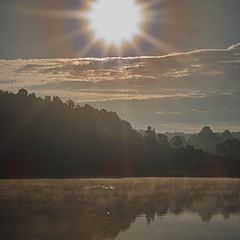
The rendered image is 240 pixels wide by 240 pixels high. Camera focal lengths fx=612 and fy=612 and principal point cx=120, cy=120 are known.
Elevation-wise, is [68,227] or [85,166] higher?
[85,166]

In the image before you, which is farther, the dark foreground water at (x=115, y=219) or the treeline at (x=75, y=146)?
the treeline at (x=75, y=146)

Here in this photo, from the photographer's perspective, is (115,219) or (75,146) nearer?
(115,219)

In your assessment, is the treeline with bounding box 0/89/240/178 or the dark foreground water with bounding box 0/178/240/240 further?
the treeline with bounding box 0/89/240/178

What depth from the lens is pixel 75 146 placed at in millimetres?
148750

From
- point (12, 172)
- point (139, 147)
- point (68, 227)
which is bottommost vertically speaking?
point (68, 227)

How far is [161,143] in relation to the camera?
18862cm

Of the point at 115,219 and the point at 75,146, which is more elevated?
the point at 75,146

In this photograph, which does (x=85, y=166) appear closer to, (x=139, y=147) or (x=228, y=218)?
(x=139, y=147)

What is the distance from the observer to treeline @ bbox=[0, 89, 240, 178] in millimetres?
138375

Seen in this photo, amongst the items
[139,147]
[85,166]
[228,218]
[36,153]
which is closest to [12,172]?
[36,153]

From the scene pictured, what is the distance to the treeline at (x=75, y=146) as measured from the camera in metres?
138

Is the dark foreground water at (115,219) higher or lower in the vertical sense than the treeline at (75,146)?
lower

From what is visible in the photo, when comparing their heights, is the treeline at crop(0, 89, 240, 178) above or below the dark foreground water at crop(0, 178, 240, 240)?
above

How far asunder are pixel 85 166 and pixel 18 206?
345 feet
